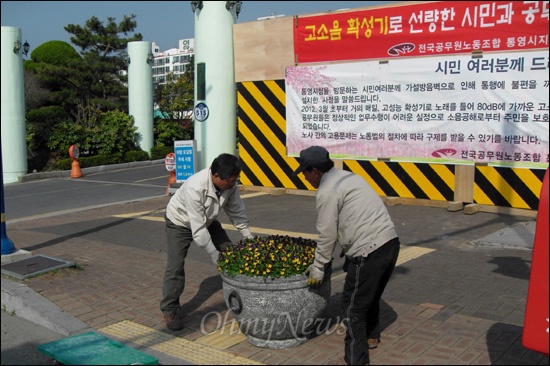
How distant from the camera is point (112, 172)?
22.0 metres

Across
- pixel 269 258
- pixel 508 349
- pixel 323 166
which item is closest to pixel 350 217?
pixel 323 166

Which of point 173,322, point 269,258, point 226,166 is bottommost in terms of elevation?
point 173,322

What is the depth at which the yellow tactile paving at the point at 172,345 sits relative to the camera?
478 cm

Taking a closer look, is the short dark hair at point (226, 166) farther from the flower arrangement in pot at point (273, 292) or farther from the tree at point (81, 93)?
the tree at point (81, 93)

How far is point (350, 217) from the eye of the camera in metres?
4.48

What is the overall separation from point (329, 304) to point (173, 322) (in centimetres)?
159

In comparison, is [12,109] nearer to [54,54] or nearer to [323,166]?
[54,54]

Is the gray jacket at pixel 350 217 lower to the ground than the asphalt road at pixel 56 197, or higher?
higher

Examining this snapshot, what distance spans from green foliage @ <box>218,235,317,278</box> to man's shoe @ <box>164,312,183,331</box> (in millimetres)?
811

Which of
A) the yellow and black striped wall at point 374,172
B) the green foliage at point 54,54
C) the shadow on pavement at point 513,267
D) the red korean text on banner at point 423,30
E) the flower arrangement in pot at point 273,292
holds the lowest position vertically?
the shadow on pavement at point 513,267

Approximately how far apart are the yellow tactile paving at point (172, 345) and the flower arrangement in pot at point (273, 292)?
31 centimetres

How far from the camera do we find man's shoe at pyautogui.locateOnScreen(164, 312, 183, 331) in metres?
5.42

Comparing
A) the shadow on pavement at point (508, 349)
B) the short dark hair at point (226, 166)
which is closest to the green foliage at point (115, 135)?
the short dark hair at point (226, 166)

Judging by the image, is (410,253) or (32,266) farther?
(410,253)
